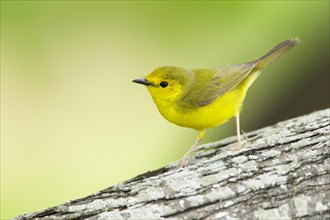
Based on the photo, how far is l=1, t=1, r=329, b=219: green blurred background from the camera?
6383 millimetres

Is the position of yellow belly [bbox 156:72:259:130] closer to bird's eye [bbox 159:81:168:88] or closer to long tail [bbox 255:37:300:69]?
bird's eye [bbox 159:81:168:88]

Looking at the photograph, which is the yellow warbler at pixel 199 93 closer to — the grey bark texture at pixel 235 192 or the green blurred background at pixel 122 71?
the grey bark texture at pixel 235 192

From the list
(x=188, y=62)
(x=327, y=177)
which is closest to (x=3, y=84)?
(x=188, y=62)

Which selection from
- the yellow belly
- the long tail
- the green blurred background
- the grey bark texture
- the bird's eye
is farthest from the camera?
the green blurred background

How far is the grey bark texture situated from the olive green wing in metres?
1.08

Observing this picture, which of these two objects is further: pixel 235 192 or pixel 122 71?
pixel 122 71

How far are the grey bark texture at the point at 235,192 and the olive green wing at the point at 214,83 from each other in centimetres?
108

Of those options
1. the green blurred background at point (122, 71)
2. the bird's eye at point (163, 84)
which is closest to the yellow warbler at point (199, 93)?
the bird's eye at point (163, 84)

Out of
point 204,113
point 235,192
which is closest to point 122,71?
point 204,113

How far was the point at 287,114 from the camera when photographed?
21.7 feet

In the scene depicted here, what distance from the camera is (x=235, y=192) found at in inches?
108

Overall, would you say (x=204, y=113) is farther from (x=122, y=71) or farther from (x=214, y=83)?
(x=122, y=71)

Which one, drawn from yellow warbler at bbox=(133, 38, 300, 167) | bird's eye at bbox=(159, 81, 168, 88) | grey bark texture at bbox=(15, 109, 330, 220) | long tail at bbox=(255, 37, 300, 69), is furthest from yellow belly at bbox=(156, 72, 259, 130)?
grey bark texture at bbox=(15, 109, 330, 220)

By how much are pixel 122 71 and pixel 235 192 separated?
4506mm
